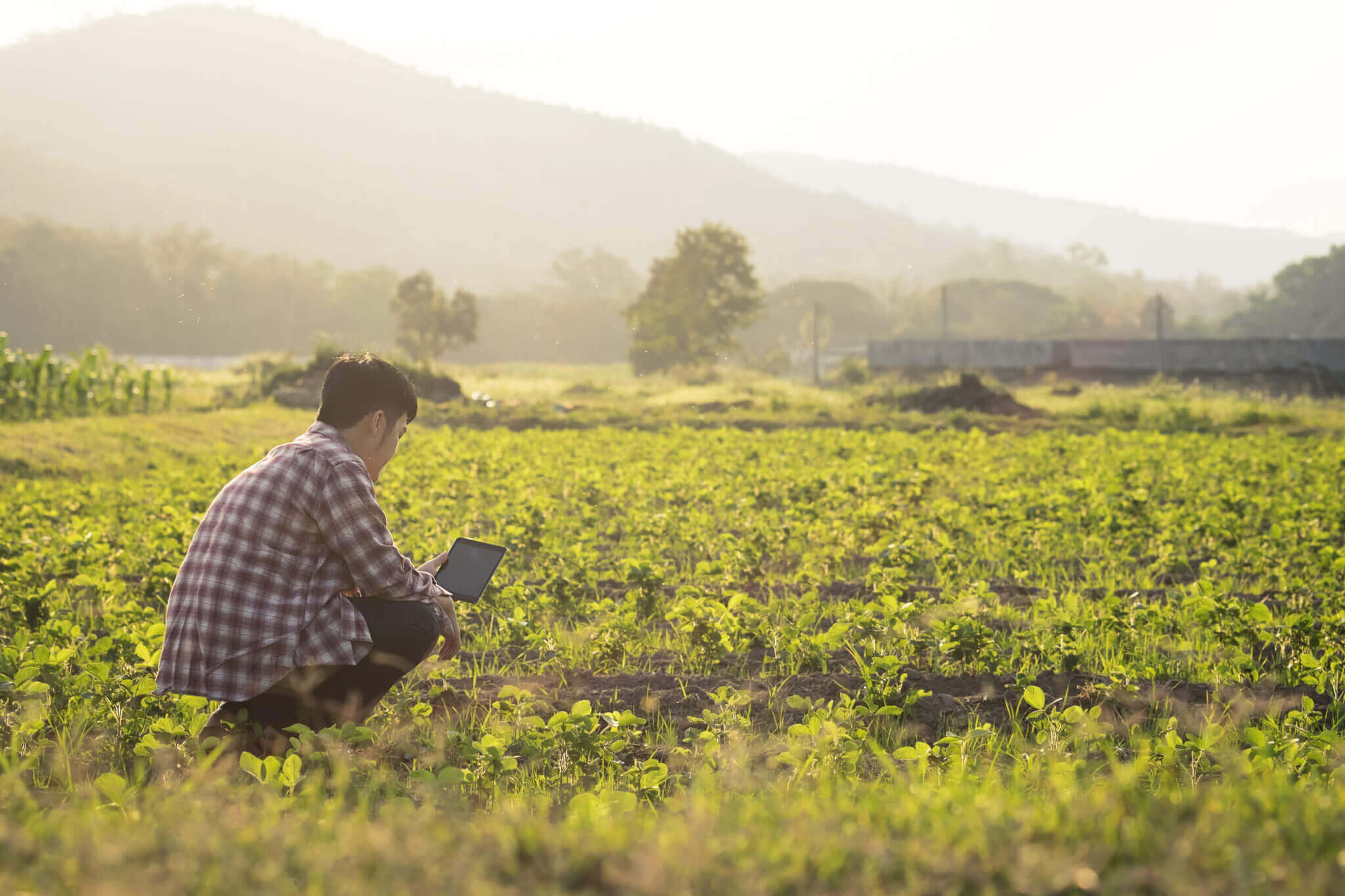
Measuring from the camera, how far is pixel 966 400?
92.0ft

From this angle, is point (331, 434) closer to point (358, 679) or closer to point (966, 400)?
point (358, 679)

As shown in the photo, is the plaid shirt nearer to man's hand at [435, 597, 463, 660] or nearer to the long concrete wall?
man's hand at [435, 597, 463, 660]

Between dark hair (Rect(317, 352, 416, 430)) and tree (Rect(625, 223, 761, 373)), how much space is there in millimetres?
53391

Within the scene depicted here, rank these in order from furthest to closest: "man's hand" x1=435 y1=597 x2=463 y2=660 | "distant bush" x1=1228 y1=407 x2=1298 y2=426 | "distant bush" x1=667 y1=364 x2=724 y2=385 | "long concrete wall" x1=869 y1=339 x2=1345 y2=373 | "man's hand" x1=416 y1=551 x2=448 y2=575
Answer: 1. "distant bush" x1=667 y1=364 x2=724 y2=385
2. "long concrete wall" x1=869 y1=339 x2=1345 y2=373
3. "distant bush" x1=1228 y1=407 x2=1298 y2=426
4. "man's hand" x1=416 y1=551 x2=448 y2=575
5. "man's hand" x1=435 y1=597 x2=463 y2=660

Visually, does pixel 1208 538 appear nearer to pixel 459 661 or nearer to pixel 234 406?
pixel 459 661

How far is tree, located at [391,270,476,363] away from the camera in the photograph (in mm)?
65500

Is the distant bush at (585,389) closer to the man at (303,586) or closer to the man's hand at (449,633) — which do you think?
the man's hand at (449,633)

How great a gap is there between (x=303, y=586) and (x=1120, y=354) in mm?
42635

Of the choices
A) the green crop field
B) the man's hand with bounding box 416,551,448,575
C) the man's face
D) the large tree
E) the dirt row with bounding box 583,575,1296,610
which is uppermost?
the large tree

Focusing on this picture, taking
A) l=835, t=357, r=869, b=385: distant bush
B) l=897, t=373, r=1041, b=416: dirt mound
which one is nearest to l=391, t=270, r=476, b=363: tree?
l=835, t=357, r=869, b=385: distant bush

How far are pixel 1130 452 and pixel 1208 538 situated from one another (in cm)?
593

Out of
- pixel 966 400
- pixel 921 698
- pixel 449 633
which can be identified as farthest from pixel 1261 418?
pixel 449 633

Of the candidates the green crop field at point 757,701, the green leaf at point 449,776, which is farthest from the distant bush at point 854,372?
the green leaf at point 449,776

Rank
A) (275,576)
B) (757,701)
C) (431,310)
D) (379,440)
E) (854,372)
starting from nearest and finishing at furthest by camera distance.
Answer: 1. (275,576)
2. (379,440)
3. (757,701)
4. (854,372)
5. (431,310)
